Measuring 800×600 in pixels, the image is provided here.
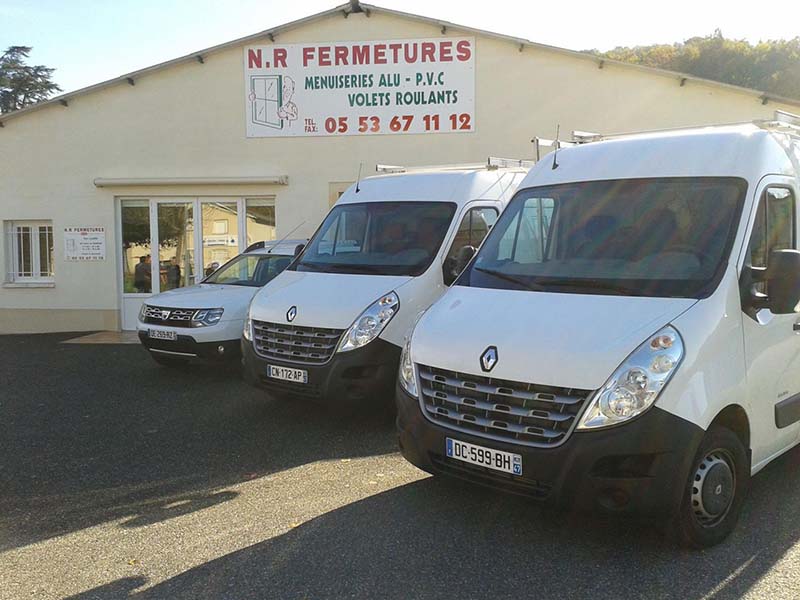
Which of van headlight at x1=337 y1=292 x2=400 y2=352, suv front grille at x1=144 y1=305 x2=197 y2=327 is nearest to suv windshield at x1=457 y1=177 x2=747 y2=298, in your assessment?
van headlight at x1=337 y1=292 x2=400 y2=352

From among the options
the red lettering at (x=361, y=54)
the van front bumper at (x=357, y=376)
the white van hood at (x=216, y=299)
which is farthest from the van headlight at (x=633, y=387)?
the red lettering at (x=361, y=54)

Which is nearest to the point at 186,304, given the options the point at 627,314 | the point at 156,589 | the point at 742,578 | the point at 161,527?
the point at 161,527

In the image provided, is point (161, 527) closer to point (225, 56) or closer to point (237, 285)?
point (237, 285)

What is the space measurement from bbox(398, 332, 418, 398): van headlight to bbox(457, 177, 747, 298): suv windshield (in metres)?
0.68

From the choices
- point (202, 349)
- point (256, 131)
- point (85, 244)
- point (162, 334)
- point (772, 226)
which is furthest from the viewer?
point (85, 244)

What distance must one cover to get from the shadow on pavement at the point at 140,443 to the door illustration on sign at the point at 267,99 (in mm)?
5847

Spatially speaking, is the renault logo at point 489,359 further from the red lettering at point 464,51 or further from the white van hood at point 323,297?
the red lettering at point 464,51

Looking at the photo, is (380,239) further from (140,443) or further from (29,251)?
(29,251)

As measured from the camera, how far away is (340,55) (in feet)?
42.3

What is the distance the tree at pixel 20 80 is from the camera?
52844 mm

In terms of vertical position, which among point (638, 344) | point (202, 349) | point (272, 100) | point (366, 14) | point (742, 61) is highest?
point (742, 61)

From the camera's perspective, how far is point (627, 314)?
3703 millimetres

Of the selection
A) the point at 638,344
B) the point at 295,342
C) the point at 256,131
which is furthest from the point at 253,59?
the point at 638,344

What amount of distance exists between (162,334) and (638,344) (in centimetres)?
630
